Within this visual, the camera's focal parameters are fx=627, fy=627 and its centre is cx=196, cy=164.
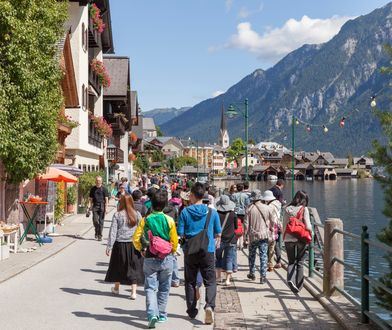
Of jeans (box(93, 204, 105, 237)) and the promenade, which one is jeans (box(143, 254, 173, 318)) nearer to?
the promenade

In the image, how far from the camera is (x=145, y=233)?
311 inches

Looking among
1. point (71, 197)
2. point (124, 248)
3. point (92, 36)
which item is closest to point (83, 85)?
point (92, 36)

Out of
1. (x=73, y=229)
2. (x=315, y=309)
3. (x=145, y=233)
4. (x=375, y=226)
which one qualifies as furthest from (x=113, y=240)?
(x=375, y=226)

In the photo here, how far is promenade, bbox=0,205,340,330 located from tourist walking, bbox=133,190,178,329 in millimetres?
336

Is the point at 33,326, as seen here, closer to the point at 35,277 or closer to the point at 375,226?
the point at 35,277

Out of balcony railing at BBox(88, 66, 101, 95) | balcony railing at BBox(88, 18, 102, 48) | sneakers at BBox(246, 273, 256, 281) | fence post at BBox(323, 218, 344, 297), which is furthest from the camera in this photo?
balcony railing at BBox(88, 66, 101, 95)

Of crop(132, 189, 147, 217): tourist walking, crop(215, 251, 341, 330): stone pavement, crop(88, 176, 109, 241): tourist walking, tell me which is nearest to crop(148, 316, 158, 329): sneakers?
crop(215, 251, 341, 330): stone pavement

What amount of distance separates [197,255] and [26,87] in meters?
10.4

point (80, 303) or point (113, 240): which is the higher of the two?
point (113, 240)

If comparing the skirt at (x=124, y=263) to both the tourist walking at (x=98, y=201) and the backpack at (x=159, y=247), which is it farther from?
the tourist walking at (x=98, y=201)

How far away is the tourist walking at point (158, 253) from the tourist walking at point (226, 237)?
3.07m

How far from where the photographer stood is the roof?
4619 cm

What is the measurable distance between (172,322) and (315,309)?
2.16 metres

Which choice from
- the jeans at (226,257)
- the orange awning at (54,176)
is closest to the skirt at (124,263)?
the jeans at (226,257)
